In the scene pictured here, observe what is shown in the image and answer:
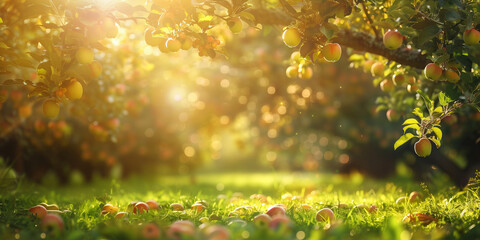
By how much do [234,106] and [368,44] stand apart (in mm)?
5231

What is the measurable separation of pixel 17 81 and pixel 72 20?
615 millimetres

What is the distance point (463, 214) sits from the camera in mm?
2828

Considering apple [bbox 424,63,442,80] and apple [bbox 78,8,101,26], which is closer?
apple [bbox 78,8,101,26]

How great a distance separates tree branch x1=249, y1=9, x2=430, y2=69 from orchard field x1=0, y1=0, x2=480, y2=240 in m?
0.01

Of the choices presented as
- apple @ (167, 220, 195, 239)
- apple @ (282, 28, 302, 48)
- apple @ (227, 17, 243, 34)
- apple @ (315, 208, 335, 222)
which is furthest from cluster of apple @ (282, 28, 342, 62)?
apple @ (167, 220, 195, 239)

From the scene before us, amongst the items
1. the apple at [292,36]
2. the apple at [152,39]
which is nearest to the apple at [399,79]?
the apple at [292,36]

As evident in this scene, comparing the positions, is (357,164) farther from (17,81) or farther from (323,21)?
(17,81)

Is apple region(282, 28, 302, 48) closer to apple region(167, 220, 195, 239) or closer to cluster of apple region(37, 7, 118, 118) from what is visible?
cluster of apple region(37, 7, 118, 118)

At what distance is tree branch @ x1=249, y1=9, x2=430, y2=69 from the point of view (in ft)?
11.8

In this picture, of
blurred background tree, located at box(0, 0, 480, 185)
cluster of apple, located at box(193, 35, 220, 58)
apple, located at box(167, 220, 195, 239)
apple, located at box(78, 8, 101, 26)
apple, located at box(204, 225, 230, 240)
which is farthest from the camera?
cluster of apple, located at box(193, 35, 220, 58)

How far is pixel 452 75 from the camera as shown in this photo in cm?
294

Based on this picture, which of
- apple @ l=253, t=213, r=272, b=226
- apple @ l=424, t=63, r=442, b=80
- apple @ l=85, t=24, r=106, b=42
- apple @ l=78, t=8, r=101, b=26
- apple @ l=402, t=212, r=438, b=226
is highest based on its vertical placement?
apple @ l=78, t=8, r=101, b=26

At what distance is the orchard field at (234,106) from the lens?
269cm

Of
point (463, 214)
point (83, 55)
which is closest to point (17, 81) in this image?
point (83, 55)
